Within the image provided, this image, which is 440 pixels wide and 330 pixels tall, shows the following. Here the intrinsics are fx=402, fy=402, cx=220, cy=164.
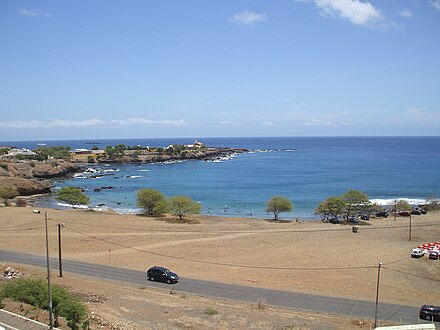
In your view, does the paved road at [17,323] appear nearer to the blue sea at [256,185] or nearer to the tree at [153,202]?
the tree at [153,202]

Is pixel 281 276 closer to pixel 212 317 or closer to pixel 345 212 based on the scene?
pixel 212 317

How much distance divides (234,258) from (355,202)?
83.5 ft

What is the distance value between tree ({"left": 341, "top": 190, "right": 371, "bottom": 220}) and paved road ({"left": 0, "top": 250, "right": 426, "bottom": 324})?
30.6 meters

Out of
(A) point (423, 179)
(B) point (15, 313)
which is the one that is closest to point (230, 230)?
(B) point (15, 313)

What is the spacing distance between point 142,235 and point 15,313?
80.8 feet

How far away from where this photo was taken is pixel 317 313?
867 inches

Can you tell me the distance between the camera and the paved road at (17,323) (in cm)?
1625

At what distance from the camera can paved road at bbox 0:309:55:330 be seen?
1625 cm

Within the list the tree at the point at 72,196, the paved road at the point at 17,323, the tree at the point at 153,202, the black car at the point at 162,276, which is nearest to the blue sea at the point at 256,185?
the tree at the point at 72,196

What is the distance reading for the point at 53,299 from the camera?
62.8ft

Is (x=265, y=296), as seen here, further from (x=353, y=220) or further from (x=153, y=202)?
(x=153, y=202)

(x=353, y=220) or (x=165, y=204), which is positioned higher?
(x=165, y=204)

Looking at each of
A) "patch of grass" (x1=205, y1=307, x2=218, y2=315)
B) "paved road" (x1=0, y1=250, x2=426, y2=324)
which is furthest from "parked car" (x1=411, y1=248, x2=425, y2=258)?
"patch of grass" (x1=205, y1=307, x2=218, y2=315)

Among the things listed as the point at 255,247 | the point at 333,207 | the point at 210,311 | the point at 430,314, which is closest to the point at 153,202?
the point at 255,247
